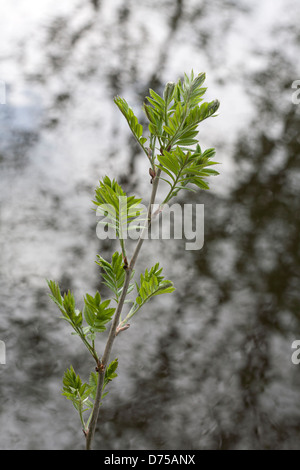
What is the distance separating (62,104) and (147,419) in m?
0.90

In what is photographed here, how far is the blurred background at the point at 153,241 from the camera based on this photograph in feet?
3.31

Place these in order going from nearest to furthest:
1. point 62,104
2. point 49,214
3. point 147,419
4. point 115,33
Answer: point 147,419, point 49,214, point 62,104, point 115,33

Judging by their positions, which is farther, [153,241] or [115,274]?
[153,241]

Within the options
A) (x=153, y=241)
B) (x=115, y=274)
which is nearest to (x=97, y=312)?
(x=115, y=274)

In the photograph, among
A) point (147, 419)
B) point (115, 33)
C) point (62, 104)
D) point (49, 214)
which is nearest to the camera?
point (147, 419)

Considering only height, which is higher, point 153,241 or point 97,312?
point 153,241

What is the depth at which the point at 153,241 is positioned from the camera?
122 cm

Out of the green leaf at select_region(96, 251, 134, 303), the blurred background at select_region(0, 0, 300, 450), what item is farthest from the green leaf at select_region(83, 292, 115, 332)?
the blurred background at select_region(0, 0, 300, 450)

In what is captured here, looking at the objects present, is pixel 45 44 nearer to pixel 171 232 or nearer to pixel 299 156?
pixel 171 232

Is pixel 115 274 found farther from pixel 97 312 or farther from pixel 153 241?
pixel 153 241

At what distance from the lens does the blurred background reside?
101 cm

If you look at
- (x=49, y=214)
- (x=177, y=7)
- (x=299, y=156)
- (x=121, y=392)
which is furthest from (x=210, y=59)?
(x=121, y=392)

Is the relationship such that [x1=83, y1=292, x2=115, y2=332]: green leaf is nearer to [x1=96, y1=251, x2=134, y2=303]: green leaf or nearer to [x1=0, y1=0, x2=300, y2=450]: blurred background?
[x1=96, y1=251, x2=134, y2=303]: green leaf

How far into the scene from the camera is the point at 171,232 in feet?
4.03
